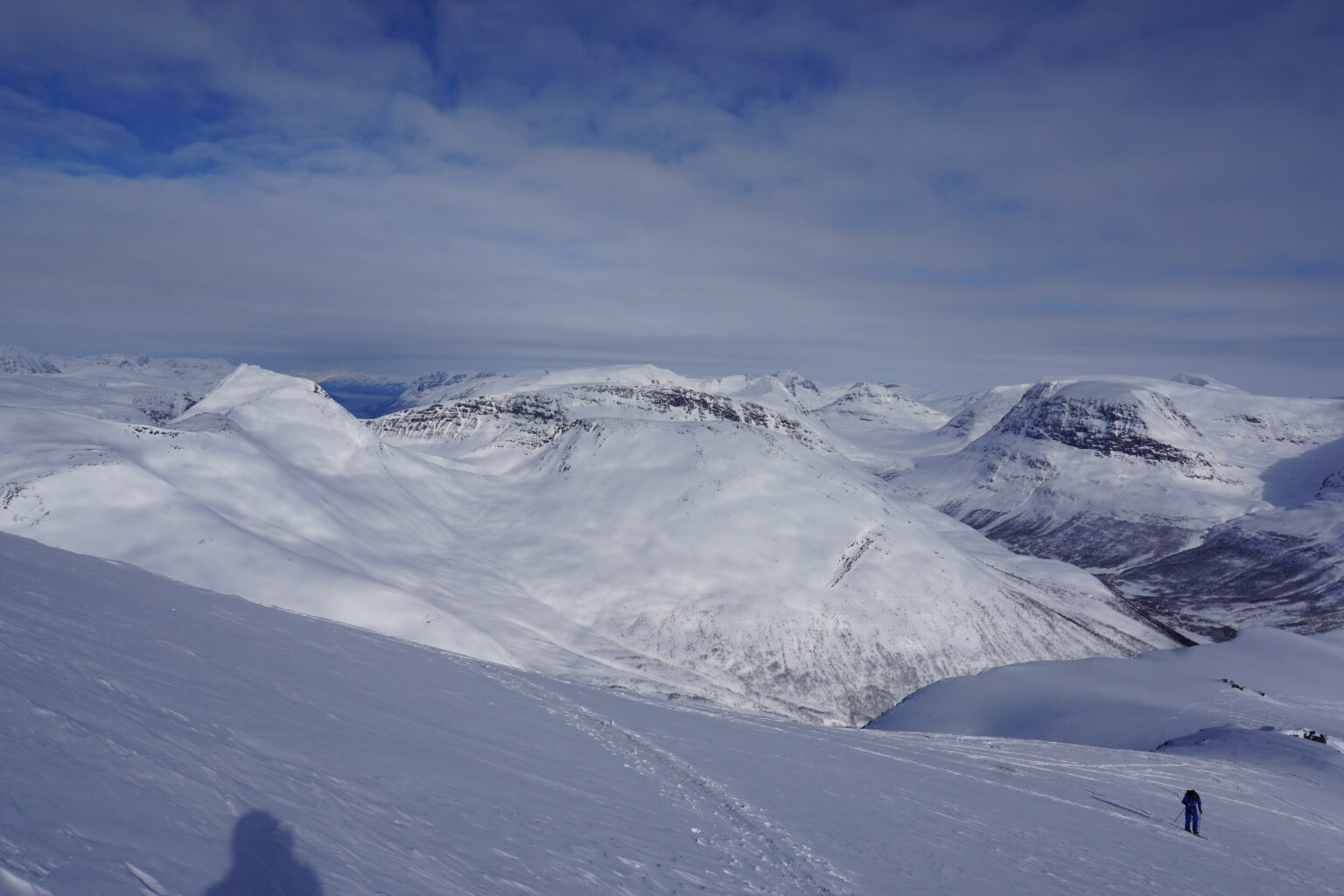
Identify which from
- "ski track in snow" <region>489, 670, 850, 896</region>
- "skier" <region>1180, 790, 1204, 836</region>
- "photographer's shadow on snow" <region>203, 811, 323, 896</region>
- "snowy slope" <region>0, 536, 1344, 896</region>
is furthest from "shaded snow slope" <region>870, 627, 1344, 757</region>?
"photographer's shadow on snow" <region>203, 811, 323, 896</region>

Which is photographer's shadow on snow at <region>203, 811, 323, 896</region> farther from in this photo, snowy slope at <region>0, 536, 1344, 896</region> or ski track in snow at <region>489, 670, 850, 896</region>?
ski track in snow at <region>489, 670, 850, 896</region>

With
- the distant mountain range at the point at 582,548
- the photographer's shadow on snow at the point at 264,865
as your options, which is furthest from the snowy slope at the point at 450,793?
the distant mountain range at the point at 582,548

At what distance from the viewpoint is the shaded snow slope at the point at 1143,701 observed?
141 feet

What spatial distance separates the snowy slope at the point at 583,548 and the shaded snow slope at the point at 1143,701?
540 inches

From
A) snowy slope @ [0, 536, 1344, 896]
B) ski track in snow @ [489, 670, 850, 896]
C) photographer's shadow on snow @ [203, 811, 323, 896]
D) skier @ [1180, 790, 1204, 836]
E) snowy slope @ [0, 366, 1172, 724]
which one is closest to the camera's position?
photographer's shadow on snow @ [203, 811, 323, 896]

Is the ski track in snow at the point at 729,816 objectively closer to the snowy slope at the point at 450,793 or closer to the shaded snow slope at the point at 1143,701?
the snowy slope at the point at 450,793

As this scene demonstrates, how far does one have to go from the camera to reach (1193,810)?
2047 centimetres

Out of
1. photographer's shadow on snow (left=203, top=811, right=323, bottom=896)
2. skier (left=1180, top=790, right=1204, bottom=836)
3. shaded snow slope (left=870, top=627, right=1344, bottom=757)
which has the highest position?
photographer's shadow on snow (left=203, top=811, right=323, bottom=896)

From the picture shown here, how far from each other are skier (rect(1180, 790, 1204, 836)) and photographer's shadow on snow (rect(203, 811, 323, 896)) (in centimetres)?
2474

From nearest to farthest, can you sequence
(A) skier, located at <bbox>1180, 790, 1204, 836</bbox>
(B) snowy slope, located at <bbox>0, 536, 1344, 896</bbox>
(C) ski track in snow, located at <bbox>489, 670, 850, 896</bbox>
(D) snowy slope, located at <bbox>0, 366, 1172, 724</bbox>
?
(B) snowy slope, located at <bbox>0, 536, 1344, 896</bbox> → (C) ski track in snow, located at <bbox>489, 670, 850, 896</bbox> → (A) skier, located at <bbox>1180, 790, 1204, 836</bbox> → (D) snowy slope, located at <bbox>0, 366, 1172, 724</bbox>

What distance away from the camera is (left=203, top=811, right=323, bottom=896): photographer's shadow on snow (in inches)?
229

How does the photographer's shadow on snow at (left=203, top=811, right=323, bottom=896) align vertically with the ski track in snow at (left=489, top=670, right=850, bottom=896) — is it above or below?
above

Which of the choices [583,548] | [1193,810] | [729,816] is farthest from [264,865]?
[583,548]

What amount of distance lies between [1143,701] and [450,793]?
5704 cm
